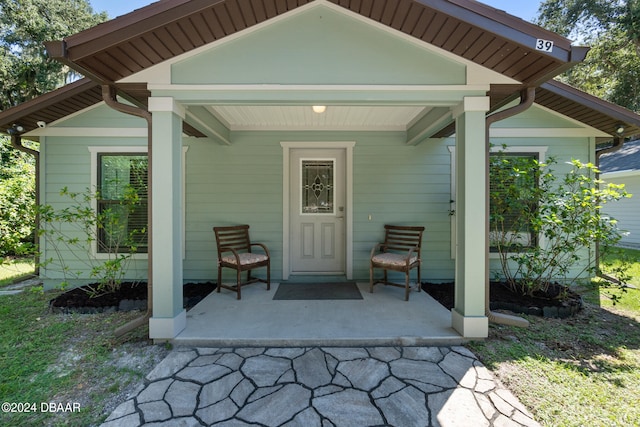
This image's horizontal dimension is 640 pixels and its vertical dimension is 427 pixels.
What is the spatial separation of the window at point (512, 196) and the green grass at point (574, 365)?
3.43 ft

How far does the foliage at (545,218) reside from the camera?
3160 mm

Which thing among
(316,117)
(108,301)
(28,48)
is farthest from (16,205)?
(28,48)

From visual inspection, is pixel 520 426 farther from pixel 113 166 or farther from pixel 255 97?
pixel 113 166

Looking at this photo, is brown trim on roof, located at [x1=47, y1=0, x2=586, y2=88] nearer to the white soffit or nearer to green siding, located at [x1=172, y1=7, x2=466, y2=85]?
green siding, located at [x1=172, y1=7, x2=466, y2=85]

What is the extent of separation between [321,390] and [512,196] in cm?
316

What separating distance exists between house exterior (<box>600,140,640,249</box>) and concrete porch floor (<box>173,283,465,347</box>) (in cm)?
838

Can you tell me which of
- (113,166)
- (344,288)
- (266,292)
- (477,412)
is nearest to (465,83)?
(477,412)

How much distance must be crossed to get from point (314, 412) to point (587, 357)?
94.8 inches

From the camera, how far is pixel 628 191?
841 cm

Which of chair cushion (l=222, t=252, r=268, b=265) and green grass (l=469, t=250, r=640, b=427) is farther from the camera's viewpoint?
chair cushion (l=222, t=252, r=268, b=265)

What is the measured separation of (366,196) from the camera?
14.4 ft

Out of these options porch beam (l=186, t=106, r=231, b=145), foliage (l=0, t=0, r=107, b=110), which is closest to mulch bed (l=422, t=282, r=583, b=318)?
porch beam (l=186, t=106, r=231, b=145)

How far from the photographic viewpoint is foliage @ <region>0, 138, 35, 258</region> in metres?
5.79

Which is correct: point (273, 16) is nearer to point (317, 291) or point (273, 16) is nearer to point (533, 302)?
point (317, 291)
